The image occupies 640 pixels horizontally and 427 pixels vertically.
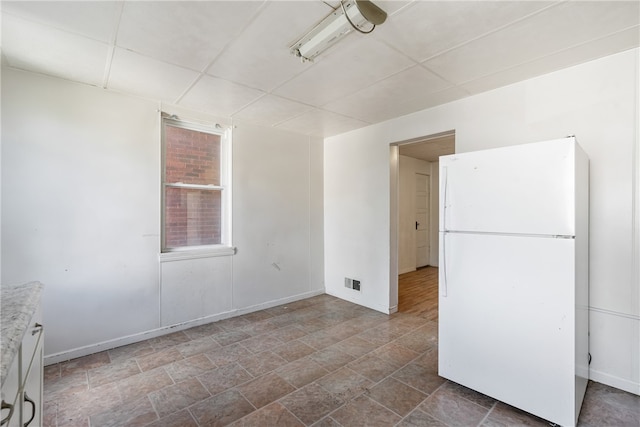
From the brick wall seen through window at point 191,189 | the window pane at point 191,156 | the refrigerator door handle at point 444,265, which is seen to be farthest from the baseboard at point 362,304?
the window pane at point 191,156

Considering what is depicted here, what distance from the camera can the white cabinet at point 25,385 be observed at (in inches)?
35.3

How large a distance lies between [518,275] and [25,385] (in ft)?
8.53

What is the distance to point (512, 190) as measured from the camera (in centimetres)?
192

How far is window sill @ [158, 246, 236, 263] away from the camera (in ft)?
10.2

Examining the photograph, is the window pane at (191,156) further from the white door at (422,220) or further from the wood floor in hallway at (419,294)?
the white door at (422,220)

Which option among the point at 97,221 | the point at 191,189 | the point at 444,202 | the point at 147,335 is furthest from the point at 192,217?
the point at 444,202

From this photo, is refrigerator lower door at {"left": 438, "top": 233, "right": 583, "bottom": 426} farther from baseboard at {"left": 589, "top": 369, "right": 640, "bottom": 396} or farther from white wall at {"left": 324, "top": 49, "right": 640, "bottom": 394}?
white wall at {"left": 324, "top": 49, "right": 640, "bottom": 394}

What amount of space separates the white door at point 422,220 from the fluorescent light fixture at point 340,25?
520cm

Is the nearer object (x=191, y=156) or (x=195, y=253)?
(x=195, y=253)

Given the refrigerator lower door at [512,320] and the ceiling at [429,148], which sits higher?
the ceiling at [429,148]

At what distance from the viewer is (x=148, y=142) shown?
2.98 m

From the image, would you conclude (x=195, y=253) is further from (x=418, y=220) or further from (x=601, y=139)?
(x=418, y=220)

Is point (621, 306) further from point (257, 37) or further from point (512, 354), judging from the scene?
point (257, 37)

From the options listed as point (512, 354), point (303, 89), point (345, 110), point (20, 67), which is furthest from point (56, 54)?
point (512, 354)
